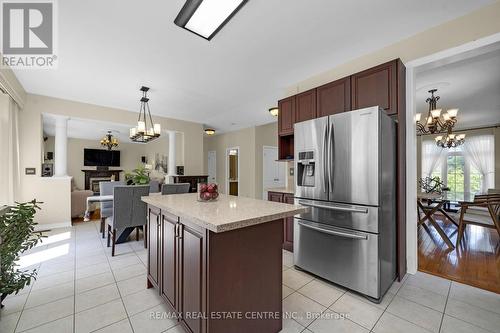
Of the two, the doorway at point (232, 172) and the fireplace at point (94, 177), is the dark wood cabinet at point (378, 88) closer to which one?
the doorway at point (232, 172)

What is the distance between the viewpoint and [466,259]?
2.78 metres

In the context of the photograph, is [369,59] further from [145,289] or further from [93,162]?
[93,162]

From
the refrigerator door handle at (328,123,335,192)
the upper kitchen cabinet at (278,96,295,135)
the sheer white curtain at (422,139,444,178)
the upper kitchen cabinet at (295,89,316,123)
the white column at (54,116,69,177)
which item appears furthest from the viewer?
the sheer white curtain at (422,139,444,178)

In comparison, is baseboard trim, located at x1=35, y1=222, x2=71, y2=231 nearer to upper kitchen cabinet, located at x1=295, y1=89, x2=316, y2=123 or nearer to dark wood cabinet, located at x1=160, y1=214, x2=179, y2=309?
dark wood cabinet, located at x1=160, y1=214, x2=179, y2=309

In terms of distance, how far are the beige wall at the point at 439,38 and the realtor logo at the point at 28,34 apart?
11.2 ft

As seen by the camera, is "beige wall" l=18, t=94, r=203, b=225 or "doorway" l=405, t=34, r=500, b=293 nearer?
"doorway" l=405, t=34, r=500, b=293

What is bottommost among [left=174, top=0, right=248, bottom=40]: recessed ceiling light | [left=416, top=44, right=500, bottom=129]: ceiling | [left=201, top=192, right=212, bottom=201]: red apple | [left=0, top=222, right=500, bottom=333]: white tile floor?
[left=0, top=222, right=500, bottom=333]: white tile floor

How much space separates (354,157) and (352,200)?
0.42m

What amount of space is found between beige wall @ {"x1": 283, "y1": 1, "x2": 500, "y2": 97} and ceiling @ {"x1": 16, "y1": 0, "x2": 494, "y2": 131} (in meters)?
0.08

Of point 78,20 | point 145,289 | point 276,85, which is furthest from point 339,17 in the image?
point 145,289

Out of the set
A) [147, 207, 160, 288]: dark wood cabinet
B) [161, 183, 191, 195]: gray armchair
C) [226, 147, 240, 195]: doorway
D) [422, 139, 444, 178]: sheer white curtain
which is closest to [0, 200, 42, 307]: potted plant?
[147, 207, 160, 288]: dark wood cabinet

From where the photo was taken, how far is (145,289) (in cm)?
215

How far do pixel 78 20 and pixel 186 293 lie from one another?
2.72 m

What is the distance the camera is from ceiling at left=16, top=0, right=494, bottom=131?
1.95 m
